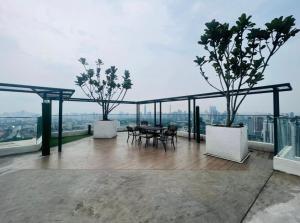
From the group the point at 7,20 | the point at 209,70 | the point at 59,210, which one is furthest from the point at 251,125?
the point at 7,20

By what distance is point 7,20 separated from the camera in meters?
5.94

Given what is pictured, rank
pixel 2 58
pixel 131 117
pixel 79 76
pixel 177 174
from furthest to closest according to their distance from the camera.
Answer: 1. pixel 131 117
2. pixel 79 76
3. pixel 2 58
4. pixel 177 174

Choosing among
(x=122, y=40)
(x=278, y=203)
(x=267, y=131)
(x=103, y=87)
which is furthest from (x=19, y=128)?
(x=267, y=131)

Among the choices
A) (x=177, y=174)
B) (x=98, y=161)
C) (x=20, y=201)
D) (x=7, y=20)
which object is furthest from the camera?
(x=7, y=20)

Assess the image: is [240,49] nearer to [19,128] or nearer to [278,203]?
[278,203]

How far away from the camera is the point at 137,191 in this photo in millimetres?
2834

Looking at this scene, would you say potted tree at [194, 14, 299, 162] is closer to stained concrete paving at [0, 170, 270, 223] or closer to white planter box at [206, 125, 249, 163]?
white planter box at [206, 125, 249, 163]

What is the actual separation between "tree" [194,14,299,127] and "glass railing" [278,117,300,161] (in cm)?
135

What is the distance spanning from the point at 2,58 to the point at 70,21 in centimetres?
370

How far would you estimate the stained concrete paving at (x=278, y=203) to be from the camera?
2100mm

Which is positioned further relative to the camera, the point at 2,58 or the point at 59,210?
the point at 2,58

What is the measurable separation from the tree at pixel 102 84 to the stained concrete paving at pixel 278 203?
8.49 meters

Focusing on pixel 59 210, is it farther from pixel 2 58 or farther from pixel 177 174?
pixel 2 58

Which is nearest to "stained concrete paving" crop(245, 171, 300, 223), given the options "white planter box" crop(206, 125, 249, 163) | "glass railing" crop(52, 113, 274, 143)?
"white planter box" crop(206, 125, 249, 163)
